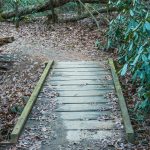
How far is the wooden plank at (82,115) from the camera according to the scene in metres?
6.11

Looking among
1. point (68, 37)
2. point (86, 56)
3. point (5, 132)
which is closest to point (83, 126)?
point (5, 132)

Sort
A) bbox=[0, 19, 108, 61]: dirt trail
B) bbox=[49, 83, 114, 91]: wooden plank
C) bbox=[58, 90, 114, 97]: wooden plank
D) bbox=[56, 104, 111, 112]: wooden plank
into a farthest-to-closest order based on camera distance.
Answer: bbox=[0, 19, 108, 61]: dirt trail < bbox=[49, 83, 114, 91]: wooden plank < bbox=[58, 90, 114, 97]: wooden plank < bbox=[56, 104, 111, 112]: wooden plank

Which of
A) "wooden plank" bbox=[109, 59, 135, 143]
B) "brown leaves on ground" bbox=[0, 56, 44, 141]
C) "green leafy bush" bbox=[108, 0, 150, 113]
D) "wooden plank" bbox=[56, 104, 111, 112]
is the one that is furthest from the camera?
"brown leaves on ground" bbox=[0, 56, 44, 141]

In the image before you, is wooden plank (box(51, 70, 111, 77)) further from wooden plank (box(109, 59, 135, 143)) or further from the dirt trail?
the dirt trail

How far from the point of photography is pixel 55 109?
652 cm

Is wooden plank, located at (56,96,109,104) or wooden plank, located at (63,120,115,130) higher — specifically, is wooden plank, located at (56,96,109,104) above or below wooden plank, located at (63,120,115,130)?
below

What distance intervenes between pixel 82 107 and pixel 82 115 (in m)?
0.39

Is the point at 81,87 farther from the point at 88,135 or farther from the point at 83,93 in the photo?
the point at 88,135

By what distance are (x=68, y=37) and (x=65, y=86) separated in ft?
20.0

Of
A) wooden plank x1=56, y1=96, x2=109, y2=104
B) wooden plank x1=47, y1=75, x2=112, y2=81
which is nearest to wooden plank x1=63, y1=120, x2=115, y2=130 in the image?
wooden plank x1=56, y1=96, x2=109, y2=104

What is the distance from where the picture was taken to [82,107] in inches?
260

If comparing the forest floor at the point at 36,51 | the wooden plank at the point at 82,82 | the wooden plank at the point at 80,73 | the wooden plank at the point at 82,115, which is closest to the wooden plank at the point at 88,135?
the forest floor at the point at 36,51

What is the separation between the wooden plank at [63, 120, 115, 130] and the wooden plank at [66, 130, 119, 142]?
110mm

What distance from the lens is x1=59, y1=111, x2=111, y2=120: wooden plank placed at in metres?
6.11
